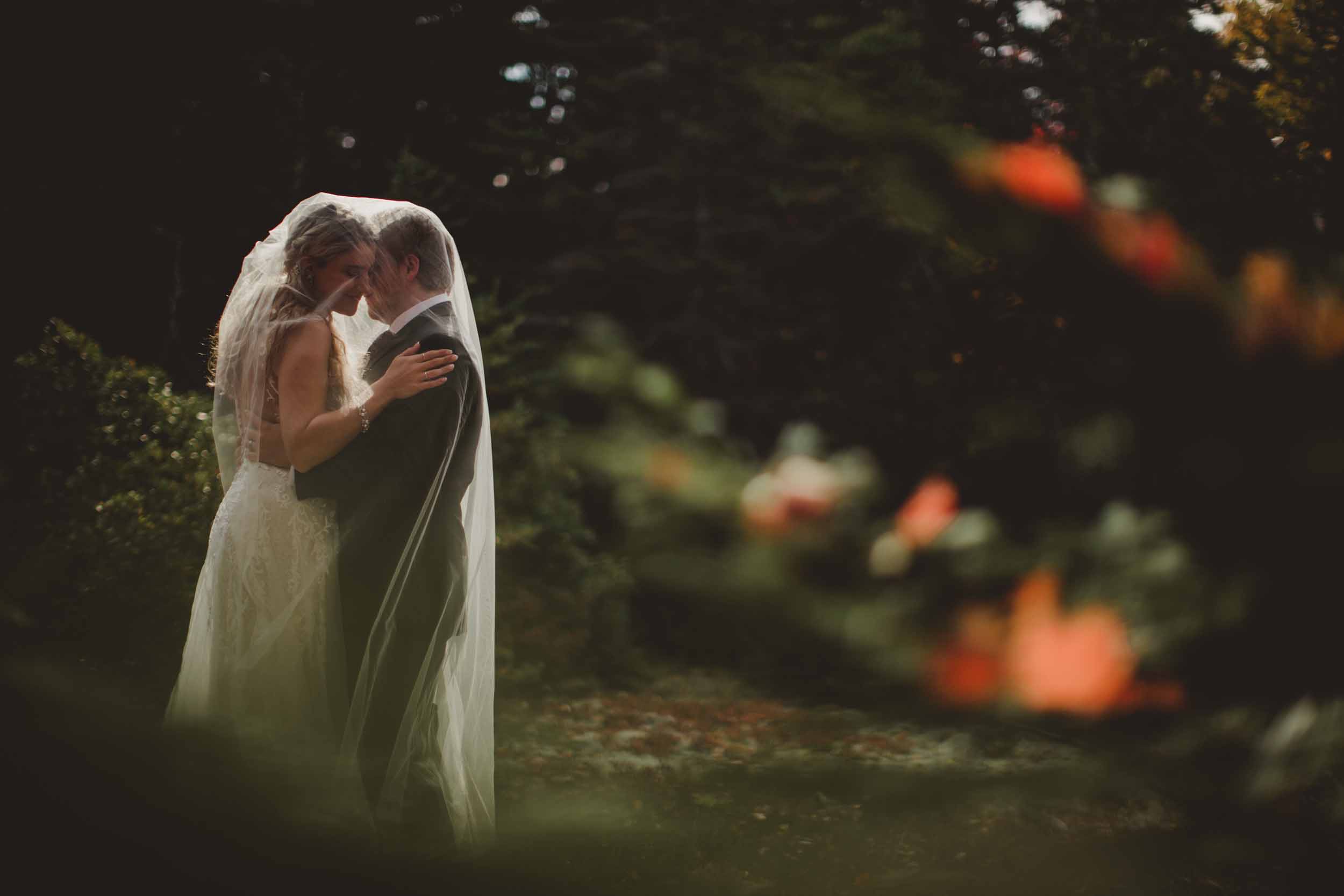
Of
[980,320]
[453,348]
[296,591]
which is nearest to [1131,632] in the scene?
[980,320]

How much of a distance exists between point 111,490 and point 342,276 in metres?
2.46

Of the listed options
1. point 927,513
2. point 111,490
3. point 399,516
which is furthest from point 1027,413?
point 111,490

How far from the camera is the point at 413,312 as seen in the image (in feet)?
8.89

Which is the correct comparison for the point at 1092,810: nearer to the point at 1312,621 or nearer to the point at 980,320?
the point at 1312,621

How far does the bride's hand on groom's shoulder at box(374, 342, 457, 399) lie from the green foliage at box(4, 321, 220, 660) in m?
2.39

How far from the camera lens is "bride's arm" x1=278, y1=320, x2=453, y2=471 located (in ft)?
8.35

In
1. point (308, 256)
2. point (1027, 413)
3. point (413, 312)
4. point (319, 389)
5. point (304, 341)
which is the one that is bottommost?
point (1027, 413)

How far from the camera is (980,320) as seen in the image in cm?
136

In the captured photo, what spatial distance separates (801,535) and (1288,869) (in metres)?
0.40

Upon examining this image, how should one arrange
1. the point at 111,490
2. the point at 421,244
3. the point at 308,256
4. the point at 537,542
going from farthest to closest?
the point at 537,542 → the point at 111,490 → the point at 421,244 → the point at 308,256

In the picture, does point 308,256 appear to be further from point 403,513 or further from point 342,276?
point 403,513

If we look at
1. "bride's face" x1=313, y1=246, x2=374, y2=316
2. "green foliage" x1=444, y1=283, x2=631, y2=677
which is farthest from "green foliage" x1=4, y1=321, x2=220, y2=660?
"bride's face" x1=313, y1=246, x2=374, y2=316

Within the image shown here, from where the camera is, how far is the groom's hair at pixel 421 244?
2717 millimetres

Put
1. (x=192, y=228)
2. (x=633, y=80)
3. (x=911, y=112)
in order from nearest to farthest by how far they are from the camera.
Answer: (x=911, y=112)
(x=192, y=228)
(x=633, y=80)
